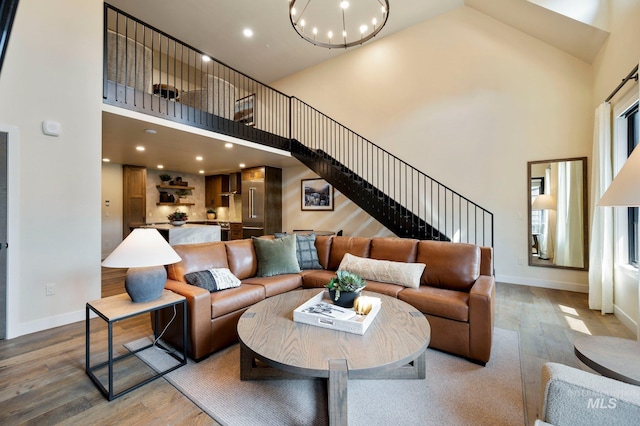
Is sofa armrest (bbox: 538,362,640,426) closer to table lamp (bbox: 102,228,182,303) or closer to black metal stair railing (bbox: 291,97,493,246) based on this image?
table lamp (bbox: 102,228,182,303)

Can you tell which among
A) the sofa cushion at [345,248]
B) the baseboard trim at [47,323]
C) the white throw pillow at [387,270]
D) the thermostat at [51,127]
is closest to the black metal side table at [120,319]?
the baseboard trim at [47,323]

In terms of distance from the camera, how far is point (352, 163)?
21.5 ft

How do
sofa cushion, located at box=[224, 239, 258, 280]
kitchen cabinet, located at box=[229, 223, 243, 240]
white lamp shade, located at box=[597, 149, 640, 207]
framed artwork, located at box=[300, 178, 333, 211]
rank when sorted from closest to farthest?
white lamp shade, located at box=[597, 149, 640, 207] < sofa cushion, located at box=[224, 239, 258, 280] < framed artwork, located at box=[300, 178, 333, 211] < kitchen cabinet, located at box=[229, 223, 243, 240]

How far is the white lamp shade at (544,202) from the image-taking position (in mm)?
4539

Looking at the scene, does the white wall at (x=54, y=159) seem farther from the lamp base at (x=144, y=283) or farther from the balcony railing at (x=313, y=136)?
the lamp base at (x=144, y=283)

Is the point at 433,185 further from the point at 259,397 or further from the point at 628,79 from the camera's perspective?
the point at 259,397

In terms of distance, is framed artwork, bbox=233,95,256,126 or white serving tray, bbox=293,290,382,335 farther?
framed artwork, bbox=233,95,256,126

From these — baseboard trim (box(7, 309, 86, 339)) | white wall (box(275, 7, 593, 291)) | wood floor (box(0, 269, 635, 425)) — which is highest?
white wall (box(275, 7, 593, 291))

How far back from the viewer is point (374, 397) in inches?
72.0

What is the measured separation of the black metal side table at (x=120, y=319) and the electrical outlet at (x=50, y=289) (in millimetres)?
1303

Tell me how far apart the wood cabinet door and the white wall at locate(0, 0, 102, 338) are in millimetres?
4165

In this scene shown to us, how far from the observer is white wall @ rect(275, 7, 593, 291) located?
439 centimetres

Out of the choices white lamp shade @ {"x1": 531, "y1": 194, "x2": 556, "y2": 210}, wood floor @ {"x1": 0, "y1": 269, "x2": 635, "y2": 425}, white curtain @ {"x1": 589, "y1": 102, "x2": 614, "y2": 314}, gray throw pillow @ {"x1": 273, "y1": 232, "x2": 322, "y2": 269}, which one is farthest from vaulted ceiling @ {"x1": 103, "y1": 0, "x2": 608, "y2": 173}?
gray throw pillow @ {"x1": 273, "y1": 232, "x2": 322, "y2": 269}

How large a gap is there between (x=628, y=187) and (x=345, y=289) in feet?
5.33
